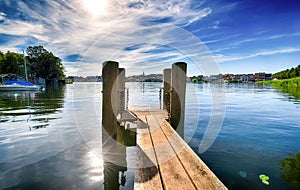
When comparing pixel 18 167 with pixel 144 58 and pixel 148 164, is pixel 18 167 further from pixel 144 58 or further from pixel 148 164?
pixel 144 58

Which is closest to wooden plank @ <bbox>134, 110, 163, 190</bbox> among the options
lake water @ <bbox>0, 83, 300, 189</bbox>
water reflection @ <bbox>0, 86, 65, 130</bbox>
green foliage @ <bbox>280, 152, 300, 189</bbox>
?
lake water @ <bbox>0, 83, 300, 189</bbox>

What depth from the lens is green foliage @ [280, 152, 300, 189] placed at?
13.9 ft

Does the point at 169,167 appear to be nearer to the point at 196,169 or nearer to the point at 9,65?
the point at 196,169

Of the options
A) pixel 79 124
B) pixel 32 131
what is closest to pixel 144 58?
pixel 79 124

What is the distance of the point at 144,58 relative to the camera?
23.4 ft

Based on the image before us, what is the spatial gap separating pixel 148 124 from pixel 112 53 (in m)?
2.38

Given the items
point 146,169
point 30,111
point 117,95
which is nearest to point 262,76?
point 30,111

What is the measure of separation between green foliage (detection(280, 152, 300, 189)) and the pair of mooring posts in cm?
265

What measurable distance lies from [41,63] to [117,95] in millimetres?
71304

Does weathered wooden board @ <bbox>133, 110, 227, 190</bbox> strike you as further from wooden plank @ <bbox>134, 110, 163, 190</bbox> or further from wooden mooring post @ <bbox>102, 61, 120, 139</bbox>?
wooden mooring post @ <bbox>102, 61, 120, 139</bbox>

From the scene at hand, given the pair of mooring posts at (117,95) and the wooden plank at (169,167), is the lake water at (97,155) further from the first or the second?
the wooden plank at (169,167)

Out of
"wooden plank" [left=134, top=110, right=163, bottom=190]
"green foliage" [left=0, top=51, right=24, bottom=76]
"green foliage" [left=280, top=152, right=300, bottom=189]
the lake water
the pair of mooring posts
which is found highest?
"green foliage" [left=0, top=51, right=24, bottom=76]

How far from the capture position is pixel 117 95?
5.03 metres

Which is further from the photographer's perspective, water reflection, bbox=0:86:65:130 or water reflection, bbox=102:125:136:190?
water reflection, bbox=0:86:65:130
